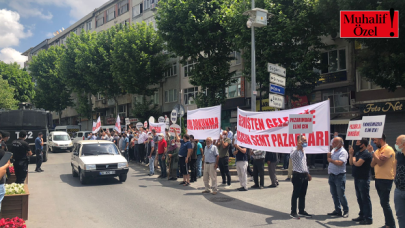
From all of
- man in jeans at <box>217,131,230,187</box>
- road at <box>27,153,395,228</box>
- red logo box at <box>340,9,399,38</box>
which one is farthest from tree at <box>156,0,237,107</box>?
road at <box>27,153,395,228</box>

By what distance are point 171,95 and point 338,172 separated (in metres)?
34.9

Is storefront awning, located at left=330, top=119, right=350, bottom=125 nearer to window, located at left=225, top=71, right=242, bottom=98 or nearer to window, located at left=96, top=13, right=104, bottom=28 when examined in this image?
window, located at left=225, top=71, right=242, bottom=98

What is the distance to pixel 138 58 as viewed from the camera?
36.8m

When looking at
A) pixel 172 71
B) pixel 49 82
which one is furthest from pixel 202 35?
pixel 49 82

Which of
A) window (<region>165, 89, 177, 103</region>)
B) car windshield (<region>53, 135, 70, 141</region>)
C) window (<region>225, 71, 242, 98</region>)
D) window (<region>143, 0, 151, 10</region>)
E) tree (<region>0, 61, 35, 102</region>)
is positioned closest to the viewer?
window (<region>225, 71, 242, 98</region>)

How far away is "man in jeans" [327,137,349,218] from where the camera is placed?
796 cm

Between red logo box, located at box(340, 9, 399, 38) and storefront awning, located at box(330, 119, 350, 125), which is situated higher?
red logo box, located at box(340, 9, 399, 38)

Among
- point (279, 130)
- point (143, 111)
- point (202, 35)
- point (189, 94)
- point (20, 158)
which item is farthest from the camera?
point (143, 111)

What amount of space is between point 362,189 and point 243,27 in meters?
15.7

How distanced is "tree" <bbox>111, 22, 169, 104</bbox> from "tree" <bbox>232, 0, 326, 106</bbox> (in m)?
16.9

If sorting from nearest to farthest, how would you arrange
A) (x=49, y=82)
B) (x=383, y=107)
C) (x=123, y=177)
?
1. (x=123, y=177)
2. (x=383, y=107)
3. (x=49, y=82)

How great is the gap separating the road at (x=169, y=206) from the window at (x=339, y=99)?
12.3 metres

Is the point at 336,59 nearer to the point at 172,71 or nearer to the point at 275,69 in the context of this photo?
the point at 275,69

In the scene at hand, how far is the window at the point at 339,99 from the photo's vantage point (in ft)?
79.9
